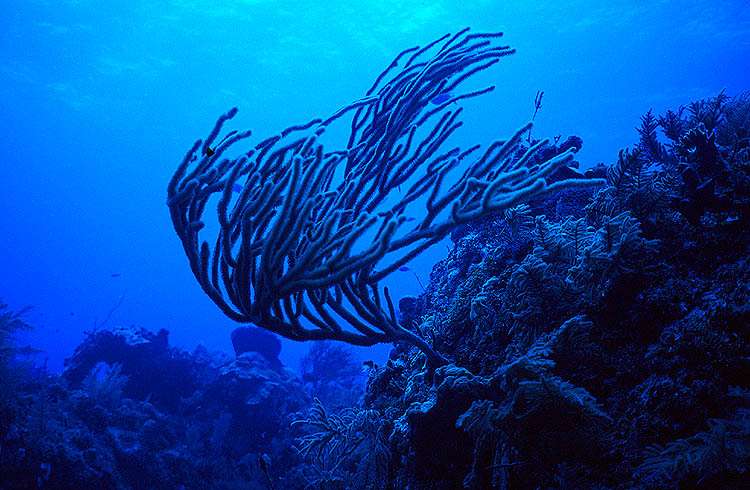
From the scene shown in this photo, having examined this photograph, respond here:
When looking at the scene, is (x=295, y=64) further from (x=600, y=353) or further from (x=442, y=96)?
(x=600, y=353)

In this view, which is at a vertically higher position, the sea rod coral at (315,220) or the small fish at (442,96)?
the small fish at (442,96)

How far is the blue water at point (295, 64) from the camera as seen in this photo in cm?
3238

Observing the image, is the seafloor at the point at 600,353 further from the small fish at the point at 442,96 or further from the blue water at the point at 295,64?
the blue water at the point at 295,64

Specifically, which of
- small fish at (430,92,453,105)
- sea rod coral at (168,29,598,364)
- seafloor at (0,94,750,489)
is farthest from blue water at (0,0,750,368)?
seafloor at (0,94,750,489)

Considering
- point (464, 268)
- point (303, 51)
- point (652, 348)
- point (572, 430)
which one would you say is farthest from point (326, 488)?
point (303, 51)

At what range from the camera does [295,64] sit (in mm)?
41719

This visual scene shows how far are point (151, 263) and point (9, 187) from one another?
128 feet

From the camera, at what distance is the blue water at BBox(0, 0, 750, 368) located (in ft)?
106

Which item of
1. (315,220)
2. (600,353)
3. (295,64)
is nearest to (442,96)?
(315,220)

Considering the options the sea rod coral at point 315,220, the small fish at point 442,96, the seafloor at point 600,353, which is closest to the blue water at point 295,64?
the sea rod coral at point 315,220

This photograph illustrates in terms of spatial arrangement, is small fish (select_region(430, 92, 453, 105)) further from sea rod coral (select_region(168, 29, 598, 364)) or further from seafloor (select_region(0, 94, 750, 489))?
seafloor (select_region(0, 94, 750, 489))

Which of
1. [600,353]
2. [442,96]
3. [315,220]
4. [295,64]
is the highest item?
[295,64]

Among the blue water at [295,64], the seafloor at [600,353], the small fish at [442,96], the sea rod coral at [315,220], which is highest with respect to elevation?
the blue water at [295,64]

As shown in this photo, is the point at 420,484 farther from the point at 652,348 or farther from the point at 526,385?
the point at 652,348
